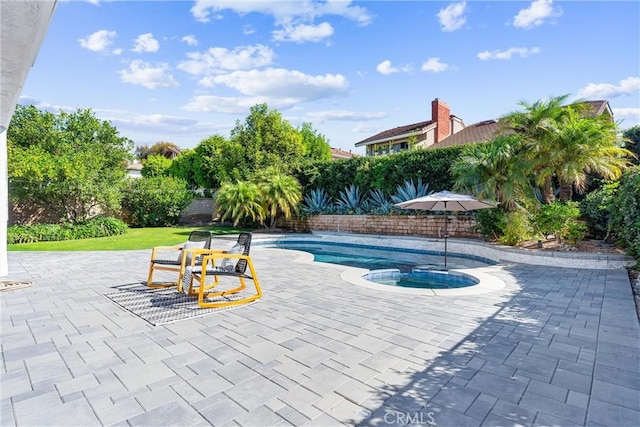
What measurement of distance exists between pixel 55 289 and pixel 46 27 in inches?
203

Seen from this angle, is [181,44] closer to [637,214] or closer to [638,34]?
[638,34]

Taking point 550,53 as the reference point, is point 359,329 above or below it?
below

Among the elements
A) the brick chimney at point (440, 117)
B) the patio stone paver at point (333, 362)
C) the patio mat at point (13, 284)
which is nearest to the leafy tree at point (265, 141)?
the brick chimney at point (440, 117)

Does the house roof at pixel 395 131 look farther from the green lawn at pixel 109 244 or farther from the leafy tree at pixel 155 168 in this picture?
the green lawn at pixel 109 244

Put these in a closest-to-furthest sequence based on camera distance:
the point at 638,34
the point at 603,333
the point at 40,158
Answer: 1. the point at 603,333
2. the point at 638,34
3. the point at 40,158

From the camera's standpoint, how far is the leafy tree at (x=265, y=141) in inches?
846

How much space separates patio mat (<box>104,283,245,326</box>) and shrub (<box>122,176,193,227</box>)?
1572 centimetres

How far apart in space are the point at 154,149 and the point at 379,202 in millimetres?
43643

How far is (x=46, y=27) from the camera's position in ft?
11.7

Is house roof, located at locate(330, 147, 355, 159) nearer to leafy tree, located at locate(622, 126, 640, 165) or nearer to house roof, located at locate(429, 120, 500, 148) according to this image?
house roof, located at locate(429, 120, 500, 148)

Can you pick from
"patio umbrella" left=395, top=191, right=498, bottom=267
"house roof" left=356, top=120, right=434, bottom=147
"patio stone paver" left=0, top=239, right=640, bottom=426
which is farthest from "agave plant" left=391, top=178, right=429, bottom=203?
"house roof" left=356, top=120, right=434, bottom=147

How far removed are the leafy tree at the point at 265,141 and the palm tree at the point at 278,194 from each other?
101 inches

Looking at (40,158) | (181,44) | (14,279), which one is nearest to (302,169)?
(181,44)

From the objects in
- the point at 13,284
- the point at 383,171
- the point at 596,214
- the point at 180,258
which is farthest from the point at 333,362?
the point at 383,171
